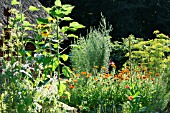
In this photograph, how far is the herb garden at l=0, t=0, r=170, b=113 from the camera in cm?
437

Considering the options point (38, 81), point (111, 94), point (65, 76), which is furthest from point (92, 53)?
point (38, 81)

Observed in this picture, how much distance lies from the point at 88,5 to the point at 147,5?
2.74 m

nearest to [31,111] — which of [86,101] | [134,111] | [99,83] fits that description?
[134,111]

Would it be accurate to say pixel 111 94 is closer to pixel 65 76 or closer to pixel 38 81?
pixel 65 76

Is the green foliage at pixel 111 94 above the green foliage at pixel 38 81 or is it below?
below

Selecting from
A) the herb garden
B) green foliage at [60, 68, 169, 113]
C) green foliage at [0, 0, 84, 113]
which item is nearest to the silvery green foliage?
the herb garden

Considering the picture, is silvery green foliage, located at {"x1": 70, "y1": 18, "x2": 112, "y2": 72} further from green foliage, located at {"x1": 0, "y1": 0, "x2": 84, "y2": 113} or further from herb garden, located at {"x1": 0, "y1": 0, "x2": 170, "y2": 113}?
green foliage, located at {"x1": 0, "y1": 0, "x2": 84, "y2": 113}

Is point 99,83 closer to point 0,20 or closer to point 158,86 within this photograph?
point 158,86

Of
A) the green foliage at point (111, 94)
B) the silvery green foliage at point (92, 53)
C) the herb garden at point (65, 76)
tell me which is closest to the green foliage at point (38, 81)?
the herb garden at point (65, 76)

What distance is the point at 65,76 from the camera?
4688 mm

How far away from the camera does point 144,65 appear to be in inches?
378

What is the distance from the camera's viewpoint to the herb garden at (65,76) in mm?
4371

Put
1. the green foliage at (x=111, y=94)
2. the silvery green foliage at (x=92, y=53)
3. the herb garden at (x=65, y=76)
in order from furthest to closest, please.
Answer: the silvery green foliage at (x=92, y=53) < the green foliage at (x=111, y=94) < the herb garden at (x=65, y=76)

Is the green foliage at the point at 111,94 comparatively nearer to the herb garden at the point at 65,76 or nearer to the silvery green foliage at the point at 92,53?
the herb garden at the point at 65,76
